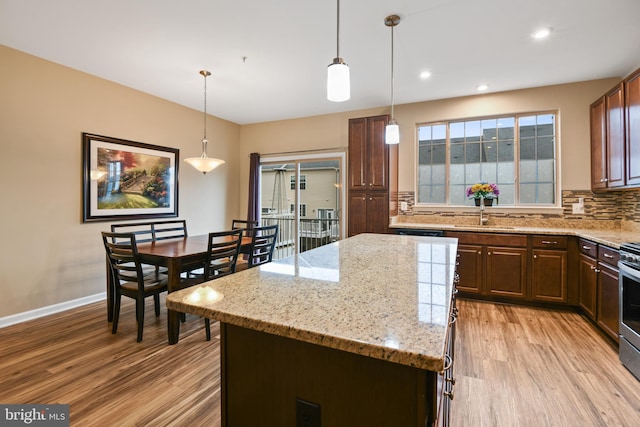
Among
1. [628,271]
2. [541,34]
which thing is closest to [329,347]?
[628,271]

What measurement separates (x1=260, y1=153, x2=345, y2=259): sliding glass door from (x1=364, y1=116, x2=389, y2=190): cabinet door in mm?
704

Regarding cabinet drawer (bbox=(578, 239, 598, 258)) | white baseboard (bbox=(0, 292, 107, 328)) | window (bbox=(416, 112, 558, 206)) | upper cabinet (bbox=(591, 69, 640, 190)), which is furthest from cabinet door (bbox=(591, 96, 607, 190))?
white baseboard (bbox=(0, 292, 107, 328))

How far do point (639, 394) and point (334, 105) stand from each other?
4.43 m

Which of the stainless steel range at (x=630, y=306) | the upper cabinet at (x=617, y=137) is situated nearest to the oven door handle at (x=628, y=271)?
the stainless steel range at (x=630, y=306)

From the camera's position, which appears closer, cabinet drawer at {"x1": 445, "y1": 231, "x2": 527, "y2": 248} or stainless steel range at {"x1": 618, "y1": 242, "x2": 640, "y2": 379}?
stainless steel range at {"x1": 618, "y1": 242, "x2": 640, "y2": 379}

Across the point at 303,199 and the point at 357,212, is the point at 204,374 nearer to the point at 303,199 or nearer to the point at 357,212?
the point at 357,212

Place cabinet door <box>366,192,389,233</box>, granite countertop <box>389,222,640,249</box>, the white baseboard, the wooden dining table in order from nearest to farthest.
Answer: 1. the wooden dining table
2. granite countertop <box>389,222,640,249</box>
3. the white baseboard
4. cabinet door <box>366,192,389,233</box>

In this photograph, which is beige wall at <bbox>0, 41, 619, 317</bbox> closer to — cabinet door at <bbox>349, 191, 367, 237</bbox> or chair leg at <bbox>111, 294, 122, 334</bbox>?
cabinet door at <bbox>349, 191, 367, 237</bbox>

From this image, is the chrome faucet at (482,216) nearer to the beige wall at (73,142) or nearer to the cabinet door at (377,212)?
the beige wall at (73,142)

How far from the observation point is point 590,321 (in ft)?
10.3

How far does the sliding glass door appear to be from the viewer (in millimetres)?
5164

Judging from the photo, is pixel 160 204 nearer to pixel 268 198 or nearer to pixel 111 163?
pixel 111 163

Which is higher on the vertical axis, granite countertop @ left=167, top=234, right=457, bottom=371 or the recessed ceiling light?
the recessed ceiling light

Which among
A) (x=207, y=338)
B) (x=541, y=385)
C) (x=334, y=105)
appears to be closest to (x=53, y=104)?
(x=207, y=338)
